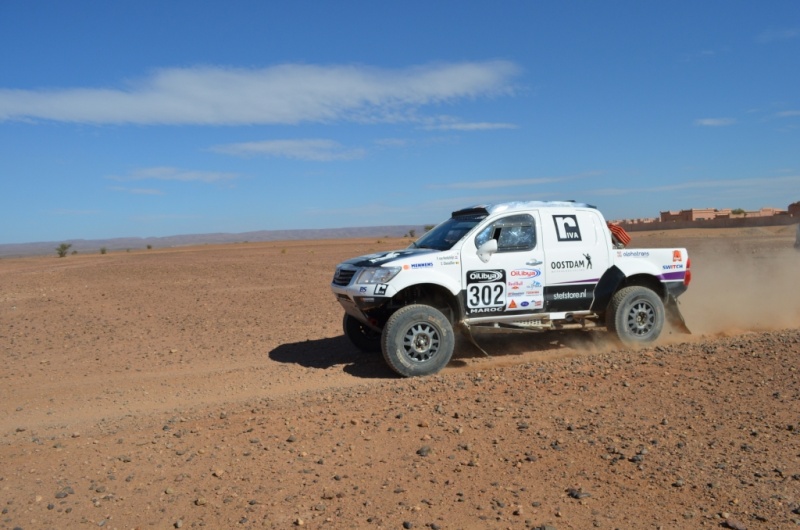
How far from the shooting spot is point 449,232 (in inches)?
361

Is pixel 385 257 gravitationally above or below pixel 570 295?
above

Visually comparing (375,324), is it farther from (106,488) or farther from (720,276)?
(720,276)

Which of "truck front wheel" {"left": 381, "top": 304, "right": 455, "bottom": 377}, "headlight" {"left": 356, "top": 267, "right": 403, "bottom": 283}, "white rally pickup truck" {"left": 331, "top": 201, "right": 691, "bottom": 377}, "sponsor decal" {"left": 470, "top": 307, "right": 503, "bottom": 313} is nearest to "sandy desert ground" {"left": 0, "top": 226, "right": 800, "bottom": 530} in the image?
"truck front wheel" {"left": 381, "top": 304, "right": 455, "bottom": 377}

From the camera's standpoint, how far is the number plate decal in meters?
8.56

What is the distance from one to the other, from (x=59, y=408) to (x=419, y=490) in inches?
202

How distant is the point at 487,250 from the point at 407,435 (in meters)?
3.29

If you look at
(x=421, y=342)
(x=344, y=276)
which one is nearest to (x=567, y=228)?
(x=421, y=342)

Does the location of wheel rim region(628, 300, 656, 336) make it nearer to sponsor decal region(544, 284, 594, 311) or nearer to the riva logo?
sponsor decal region(544, 284, 594, 311)

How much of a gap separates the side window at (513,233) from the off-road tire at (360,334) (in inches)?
90.2

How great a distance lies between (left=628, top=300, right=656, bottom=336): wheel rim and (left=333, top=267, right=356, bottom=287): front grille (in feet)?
12.7

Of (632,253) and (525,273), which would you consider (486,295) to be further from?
(632,253)

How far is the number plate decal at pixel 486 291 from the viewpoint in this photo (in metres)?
→ 8.56

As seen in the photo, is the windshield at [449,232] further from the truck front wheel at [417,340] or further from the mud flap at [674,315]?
the mud flap at [674,315]

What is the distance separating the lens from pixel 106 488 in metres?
5.00
